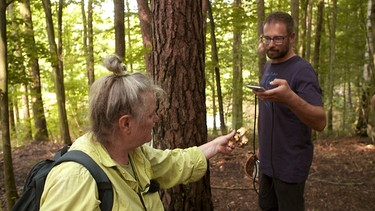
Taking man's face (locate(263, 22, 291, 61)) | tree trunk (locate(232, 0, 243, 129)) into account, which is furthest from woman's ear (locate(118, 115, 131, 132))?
tree trunk (locate(232, 0, 243, 129))

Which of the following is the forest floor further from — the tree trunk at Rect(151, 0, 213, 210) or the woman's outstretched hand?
the woman's outstretched hand

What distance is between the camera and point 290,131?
8.75 feet

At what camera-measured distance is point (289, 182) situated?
106 inches

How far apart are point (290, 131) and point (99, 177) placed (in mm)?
1754

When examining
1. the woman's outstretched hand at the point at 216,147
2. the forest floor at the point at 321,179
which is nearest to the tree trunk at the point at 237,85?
the forest floor at the point at 321,179

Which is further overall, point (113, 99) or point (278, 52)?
point (278, 52)

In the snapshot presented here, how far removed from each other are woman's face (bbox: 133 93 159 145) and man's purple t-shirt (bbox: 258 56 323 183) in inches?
50.2

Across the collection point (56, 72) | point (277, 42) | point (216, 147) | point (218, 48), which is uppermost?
point (218, 48)

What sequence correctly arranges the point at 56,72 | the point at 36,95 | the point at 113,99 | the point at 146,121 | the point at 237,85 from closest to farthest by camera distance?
the point at 113,99, the point at 146,121, the point at 56,72, the point at 36,95, the point at 237,85

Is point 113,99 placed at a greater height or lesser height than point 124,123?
greater

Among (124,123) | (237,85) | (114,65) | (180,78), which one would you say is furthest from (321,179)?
(237,85)

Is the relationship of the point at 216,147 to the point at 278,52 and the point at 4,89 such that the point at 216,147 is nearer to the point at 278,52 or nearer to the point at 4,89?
the point at 278,52

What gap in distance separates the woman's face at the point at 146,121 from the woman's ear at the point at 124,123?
0.13 ft

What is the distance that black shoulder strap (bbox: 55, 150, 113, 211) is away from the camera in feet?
4.79
